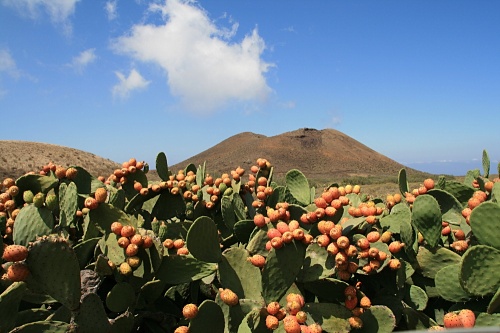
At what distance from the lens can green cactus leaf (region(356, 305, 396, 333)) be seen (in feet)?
5.93

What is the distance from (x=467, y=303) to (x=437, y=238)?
1.10 ft

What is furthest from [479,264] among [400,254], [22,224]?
[22,224]

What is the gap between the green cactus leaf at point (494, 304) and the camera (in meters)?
1.75

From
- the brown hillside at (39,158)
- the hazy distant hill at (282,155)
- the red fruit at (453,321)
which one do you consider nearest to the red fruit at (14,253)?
the red fruit at (453,321)

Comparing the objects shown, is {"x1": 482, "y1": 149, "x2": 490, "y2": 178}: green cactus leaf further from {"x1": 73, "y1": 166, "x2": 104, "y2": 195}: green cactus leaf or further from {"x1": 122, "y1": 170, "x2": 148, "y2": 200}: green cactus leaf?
{"x1": 73, "y1": 166, "x2": 104, "y2": 195}: green cactus leaf

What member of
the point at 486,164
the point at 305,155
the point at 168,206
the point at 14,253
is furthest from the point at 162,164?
the point at 305,155

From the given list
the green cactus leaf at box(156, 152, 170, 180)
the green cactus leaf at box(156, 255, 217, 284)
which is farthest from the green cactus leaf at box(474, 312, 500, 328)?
the green cactus leaf at box(156, 152, 170, 180)

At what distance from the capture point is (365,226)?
7.34 ft

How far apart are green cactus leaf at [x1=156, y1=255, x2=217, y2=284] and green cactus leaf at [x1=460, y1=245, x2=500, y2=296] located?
1.20 m

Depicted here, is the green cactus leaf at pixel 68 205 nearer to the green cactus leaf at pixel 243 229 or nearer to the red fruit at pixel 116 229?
the red fruit at pixel 116 229

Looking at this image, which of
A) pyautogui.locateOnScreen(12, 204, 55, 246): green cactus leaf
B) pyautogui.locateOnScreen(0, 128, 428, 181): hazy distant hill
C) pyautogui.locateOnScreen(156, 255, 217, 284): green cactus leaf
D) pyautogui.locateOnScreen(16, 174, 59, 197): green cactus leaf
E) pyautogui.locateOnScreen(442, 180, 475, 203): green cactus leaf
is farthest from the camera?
pyautogui.locateOnScreen(0, 128, 428, 181): hazy distant hill

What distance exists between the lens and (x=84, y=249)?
2268 millimetres

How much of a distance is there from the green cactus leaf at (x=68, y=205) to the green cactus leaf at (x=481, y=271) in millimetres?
2220

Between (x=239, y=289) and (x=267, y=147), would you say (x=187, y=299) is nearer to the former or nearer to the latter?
(x=239, y=289)
